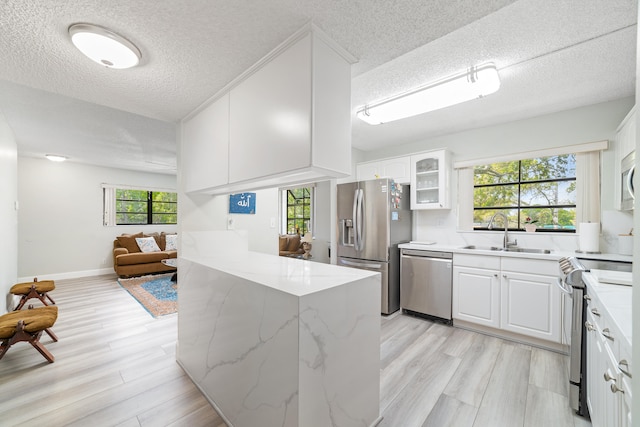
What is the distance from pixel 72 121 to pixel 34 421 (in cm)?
306

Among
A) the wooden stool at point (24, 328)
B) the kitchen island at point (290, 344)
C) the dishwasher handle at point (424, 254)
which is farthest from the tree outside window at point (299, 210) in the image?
the kitchen island at point (290, 344)

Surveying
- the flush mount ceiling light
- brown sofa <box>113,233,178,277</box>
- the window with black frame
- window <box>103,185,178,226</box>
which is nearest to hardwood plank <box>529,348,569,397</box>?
the flush mount ceiling light

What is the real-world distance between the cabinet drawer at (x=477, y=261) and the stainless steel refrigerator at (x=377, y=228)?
80cm

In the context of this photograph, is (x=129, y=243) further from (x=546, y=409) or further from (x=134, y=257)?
(x=546, y=409)

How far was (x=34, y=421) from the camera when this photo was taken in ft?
5.55

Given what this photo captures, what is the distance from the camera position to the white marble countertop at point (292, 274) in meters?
1.30

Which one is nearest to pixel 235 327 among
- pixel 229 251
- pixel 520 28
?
pixel 229 251

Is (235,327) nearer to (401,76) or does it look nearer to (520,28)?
(401,76)

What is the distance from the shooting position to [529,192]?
3361 millimetres

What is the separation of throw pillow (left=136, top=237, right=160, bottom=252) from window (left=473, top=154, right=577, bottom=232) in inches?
253

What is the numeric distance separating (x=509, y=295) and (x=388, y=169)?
225 cm

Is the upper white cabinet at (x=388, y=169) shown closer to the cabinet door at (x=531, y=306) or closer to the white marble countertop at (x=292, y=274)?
the cabinet door at (x=531, y=306)

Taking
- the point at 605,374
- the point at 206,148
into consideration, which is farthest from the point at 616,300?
the point at 206,148

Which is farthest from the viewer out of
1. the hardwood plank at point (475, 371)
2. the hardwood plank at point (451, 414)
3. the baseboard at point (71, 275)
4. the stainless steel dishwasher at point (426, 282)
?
the baseboard at point (71, 275)
